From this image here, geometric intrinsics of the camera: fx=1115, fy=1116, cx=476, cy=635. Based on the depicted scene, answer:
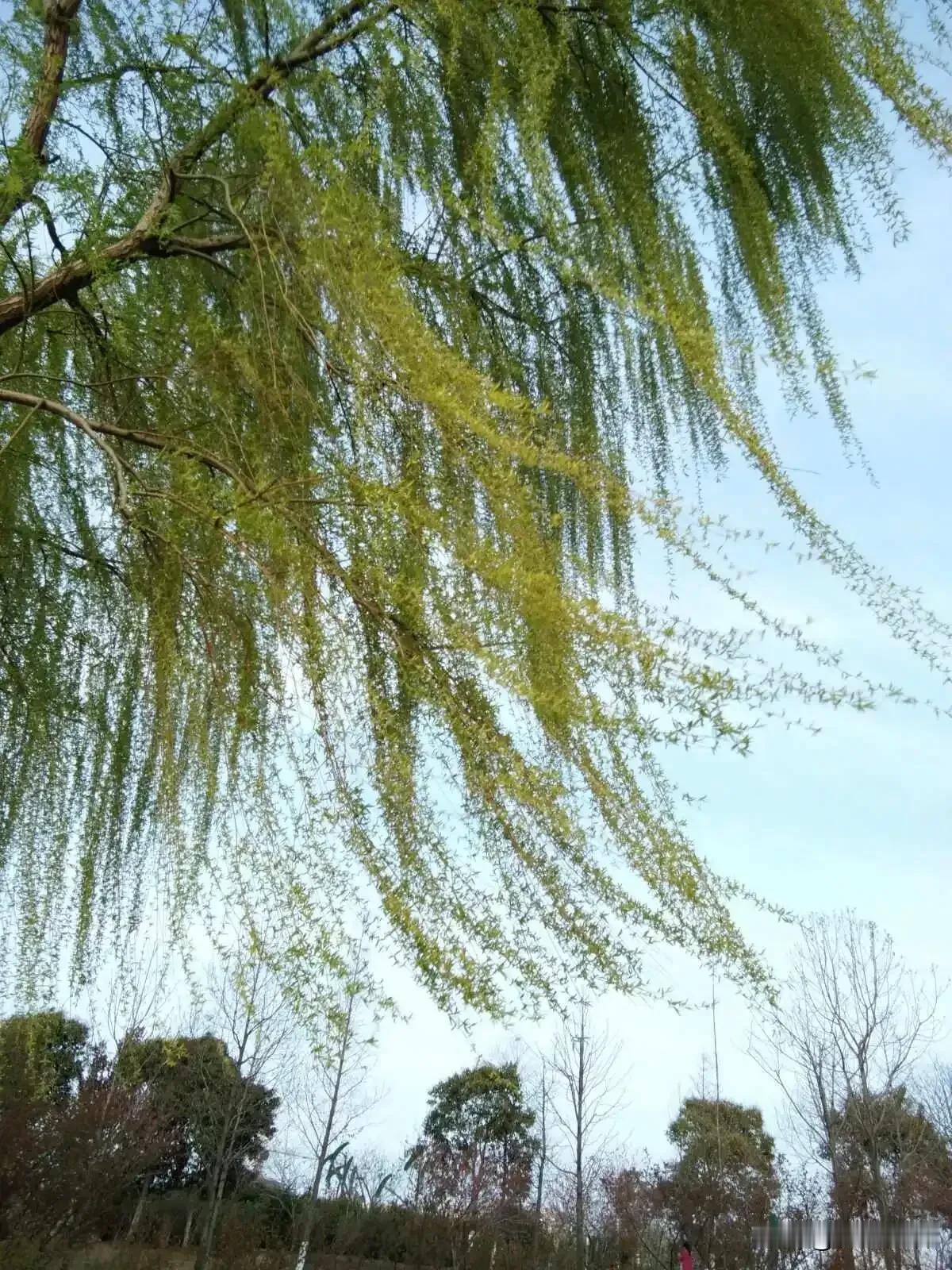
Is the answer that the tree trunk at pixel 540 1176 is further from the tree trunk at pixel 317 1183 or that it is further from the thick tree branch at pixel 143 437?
the thick tree branch at pixel 143 437

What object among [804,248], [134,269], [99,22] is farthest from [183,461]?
[99,22]

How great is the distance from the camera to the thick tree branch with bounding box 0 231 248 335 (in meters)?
1.83

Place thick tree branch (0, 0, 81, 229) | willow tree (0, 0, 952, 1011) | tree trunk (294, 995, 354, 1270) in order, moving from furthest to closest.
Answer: tree trunk (294, 995, 354, 1270) < thick tree branch (0, 0, 81, 229) < willow tree (0, 0, 952, 1011)

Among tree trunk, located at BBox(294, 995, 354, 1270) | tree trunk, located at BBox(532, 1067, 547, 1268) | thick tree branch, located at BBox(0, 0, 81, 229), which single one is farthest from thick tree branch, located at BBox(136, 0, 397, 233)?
tree trunk, located at BBox(532, 1067, 547, 1268)

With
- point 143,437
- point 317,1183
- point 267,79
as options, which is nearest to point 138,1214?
point 317,1183

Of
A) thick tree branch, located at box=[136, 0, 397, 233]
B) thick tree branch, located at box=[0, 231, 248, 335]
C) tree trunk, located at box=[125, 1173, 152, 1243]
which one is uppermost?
thick tree branch, located at box=[136, 0, 397, 233]

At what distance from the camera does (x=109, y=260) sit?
1.80m

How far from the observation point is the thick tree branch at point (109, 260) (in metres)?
1.83

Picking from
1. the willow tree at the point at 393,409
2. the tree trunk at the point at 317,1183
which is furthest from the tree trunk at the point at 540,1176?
the willow tree at the point at 393,409

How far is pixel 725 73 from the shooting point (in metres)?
1.64

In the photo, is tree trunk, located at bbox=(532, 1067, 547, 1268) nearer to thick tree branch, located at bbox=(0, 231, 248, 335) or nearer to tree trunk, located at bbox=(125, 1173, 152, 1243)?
tree trunk, located at bbox=(125, 1173, 152, 1243)

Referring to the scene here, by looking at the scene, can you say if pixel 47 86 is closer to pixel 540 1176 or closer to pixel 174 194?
pixel 174 194

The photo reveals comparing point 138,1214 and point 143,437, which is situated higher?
point 143,437

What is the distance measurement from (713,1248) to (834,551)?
35.0 feet
